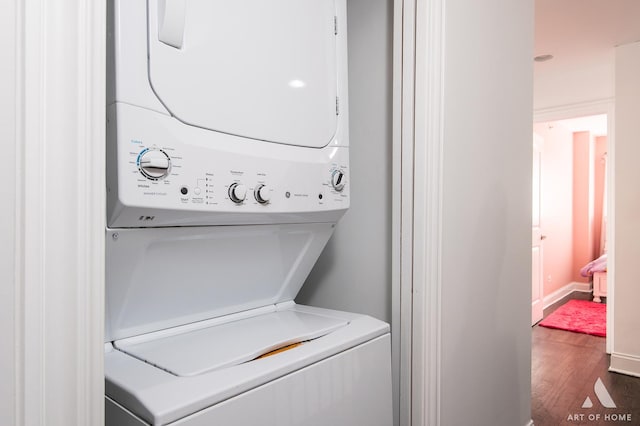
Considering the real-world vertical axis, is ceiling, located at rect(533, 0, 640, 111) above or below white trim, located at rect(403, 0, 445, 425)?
above

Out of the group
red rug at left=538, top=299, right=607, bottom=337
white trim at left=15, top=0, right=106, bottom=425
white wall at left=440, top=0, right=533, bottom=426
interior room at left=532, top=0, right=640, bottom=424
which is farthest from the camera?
red rug at left=538, top=299, right=607, bottom=337

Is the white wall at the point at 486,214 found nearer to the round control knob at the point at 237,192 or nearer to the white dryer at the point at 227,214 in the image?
the white dryer at the point at 227,214

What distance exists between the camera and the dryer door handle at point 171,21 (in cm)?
79

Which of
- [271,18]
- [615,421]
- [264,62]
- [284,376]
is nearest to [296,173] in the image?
[264,62]

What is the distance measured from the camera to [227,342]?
93cm

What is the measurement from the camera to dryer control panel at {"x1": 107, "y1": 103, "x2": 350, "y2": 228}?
2.46 ft

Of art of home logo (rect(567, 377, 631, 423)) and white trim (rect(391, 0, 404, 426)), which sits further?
art of home logo (rect(567, 377, 631, 423))

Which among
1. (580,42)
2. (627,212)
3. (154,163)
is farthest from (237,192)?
(627,212)

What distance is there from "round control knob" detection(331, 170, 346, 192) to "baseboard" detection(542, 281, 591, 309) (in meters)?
5.35

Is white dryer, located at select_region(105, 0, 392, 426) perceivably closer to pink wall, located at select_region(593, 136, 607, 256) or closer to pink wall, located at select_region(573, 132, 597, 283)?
pink wall, located at select_region(573, 132, 597, 283)

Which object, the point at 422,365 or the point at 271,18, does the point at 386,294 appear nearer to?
the point at 422,365

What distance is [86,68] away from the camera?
59cm

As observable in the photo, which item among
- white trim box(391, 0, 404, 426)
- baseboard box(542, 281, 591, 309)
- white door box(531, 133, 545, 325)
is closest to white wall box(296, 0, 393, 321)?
white trim box(391, 0, 404, 426)

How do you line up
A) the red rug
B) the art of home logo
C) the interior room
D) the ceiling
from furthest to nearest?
the red rug < the interior room < the ceiling < the art of home logo
